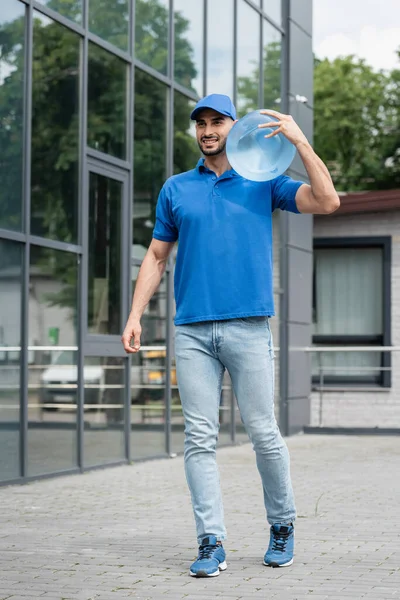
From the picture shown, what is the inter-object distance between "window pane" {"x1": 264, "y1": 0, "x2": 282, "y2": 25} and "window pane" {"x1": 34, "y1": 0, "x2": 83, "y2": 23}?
20.0ft

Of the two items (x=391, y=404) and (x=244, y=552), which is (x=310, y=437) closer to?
(x=391, y=404)

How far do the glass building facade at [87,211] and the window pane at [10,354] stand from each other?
0.01 metres

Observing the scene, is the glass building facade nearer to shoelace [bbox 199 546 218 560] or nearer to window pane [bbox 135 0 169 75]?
window pane [bbox 135 0 169 75]

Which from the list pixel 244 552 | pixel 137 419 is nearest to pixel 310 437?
pixel 137 419

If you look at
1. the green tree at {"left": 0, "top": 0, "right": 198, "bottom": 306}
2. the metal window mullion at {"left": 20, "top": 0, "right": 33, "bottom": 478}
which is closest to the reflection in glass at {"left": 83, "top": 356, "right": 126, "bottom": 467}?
the green tree at {"left": 0, "top": 0, "right": 198, "bottom": 306}

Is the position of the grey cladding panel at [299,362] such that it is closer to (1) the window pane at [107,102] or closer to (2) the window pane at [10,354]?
(1) the window pane at [107,102]

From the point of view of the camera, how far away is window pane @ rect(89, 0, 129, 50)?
11141 mm

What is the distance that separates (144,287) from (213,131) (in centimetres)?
79

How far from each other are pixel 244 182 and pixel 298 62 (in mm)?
12554

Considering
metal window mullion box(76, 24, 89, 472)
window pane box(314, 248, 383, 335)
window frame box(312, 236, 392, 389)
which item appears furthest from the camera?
window pane box(314, 248, 383, 335)

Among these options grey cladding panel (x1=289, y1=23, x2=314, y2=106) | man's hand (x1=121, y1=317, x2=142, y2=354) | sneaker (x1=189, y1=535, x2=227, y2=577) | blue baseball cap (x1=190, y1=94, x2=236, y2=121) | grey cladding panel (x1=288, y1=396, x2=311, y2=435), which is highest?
grey cladding panel (x1=289, y1=23, x2=314, y2=106)

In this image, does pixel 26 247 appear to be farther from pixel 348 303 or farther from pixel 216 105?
pixel 348 303

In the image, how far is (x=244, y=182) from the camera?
18.2ft

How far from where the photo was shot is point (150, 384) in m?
12.4
